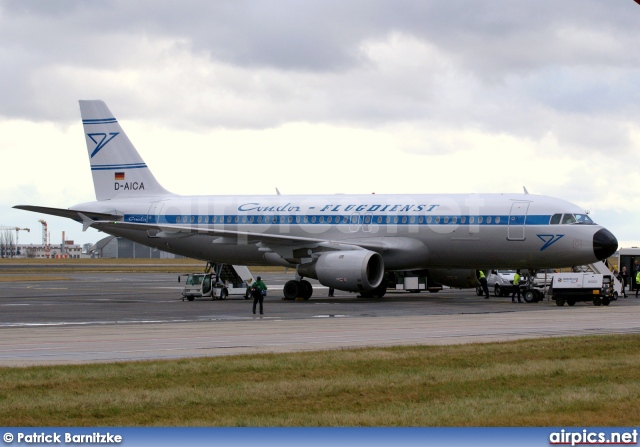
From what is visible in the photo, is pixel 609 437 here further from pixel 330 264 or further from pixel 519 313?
pixel 330 264

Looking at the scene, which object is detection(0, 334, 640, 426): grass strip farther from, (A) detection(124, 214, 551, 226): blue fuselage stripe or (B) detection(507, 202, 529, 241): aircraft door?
(A) detection(124, 214, 551, 226): blue fuselage stripe

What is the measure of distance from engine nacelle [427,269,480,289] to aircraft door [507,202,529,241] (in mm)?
6499

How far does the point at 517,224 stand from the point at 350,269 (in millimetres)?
7178

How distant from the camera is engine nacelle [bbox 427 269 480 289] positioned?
47.8 metres

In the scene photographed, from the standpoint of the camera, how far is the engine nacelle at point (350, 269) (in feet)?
135

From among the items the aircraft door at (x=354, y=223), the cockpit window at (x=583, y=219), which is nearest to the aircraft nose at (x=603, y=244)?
the cockpit window at (x=583, y=219)

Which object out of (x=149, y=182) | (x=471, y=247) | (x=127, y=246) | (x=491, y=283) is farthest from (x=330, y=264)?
(x=127, y=246)

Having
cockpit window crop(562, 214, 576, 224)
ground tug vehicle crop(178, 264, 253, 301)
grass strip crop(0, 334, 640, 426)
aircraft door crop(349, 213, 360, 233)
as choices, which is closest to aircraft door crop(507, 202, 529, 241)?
cockpit window crop(562, 214, 576, 224)

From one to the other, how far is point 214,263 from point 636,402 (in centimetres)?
3843

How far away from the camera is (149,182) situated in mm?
51219

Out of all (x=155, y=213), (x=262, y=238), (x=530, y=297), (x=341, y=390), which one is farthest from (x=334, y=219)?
(x=341, y=390)

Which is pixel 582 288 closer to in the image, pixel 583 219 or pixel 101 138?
pixel 583 219

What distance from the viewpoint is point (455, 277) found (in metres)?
48.2

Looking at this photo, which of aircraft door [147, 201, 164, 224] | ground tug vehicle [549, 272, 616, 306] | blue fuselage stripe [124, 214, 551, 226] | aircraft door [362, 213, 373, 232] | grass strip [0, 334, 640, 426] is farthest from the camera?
aircraft door [147, 201, 164, 224]
